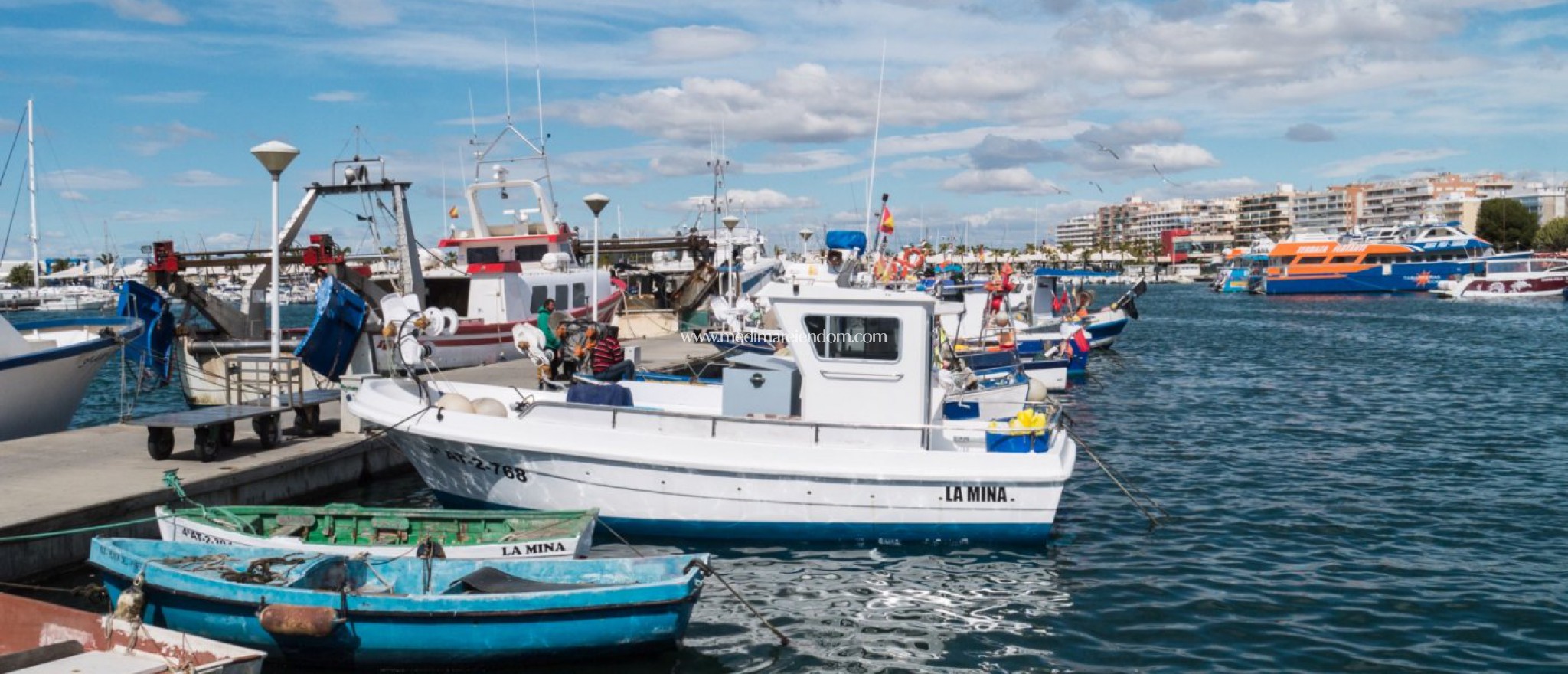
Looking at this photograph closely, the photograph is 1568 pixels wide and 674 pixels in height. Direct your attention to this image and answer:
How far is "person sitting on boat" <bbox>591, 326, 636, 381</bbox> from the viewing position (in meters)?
15.5

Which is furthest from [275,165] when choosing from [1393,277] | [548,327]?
[1393,277]

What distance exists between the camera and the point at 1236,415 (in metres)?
23.0

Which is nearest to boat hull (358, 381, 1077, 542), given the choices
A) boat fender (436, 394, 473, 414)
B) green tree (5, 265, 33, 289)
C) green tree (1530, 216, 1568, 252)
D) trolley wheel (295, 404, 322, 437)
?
boat fender (436, 394, 473, 414)

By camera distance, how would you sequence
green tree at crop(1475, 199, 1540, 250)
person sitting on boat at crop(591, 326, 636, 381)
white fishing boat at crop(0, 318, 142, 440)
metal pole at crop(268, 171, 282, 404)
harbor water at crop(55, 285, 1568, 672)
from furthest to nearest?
green tree at crop(1475, 199, 1540, 250), white fishing boat at crop(0, 318, 142, 440), person sitting on boat at crop(591, 326, 636, 381), metal pole at crop(268, 171, 282, 404), harbor water at crop(55, 285, 1568, 672)

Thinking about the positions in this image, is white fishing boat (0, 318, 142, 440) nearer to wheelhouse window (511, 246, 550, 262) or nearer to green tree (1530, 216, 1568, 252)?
wheelhouse window (511, 246, 550, 262)

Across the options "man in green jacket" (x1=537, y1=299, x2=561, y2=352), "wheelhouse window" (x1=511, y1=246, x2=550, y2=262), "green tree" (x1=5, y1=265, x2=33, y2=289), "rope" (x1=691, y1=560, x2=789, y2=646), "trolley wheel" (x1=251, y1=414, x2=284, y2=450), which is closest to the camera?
"rope" (x1=691, y1=560, x2=789, y2=646)

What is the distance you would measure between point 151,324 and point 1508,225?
482 ft

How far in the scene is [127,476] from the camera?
1184 centimetres

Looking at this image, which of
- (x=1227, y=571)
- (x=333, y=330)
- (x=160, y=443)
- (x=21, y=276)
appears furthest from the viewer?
(x=21, y=276)

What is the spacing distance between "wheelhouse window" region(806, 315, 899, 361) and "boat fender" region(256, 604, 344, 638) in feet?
19.8

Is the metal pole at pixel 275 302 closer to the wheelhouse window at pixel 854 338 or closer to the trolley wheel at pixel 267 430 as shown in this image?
the trolley wheel at pixel 267 430

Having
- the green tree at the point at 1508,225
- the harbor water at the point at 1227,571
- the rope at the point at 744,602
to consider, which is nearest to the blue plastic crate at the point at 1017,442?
the harbor water at the point at 1227,571

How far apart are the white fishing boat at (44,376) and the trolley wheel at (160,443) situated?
219 inches

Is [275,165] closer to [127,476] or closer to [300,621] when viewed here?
[127,476]
